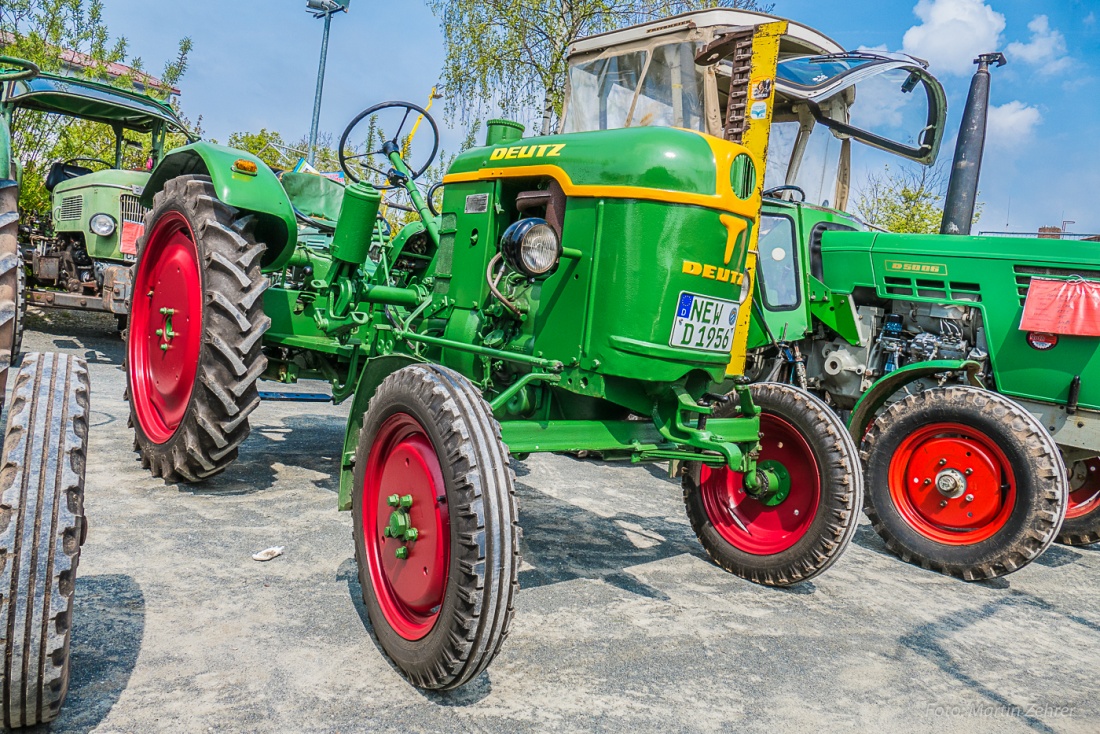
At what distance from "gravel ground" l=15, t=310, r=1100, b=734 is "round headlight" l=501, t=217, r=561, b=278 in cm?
120

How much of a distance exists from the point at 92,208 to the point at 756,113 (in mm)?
7118

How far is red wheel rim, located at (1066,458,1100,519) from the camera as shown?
4.96 meters

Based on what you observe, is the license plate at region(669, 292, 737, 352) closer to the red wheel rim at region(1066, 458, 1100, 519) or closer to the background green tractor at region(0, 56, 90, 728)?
the background green tractor at region(0, 56, 90, 728)

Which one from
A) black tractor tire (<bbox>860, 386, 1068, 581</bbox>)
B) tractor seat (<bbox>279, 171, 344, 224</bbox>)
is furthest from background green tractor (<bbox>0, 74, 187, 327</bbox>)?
black tractor tire (<bbox>860, 386, 1068, 581</bbox>)

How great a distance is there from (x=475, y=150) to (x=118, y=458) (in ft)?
8.62

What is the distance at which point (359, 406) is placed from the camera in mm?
2980

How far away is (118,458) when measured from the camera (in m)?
4.37

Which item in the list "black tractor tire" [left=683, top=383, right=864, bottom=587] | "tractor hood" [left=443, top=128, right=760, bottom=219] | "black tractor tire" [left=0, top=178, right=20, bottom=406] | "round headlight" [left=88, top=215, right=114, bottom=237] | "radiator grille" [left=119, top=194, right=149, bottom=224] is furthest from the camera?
"radiator grille" [left=119, top=194, right=149, bottom=224]

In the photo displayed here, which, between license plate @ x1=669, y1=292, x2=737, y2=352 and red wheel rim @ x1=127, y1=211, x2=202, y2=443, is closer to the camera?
license plate @ x1=669, y1=292, x2=737, y2=352

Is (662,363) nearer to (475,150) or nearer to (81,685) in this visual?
(475,150)

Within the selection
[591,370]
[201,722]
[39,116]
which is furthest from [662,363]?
[39,116]

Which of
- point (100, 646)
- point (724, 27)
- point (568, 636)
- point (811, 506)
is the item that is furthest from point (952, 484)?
point (100, 646)

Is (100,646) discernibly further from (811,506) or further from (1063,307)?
(1063,307)

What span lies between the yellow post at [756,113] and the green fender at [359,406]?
49.0 inches
